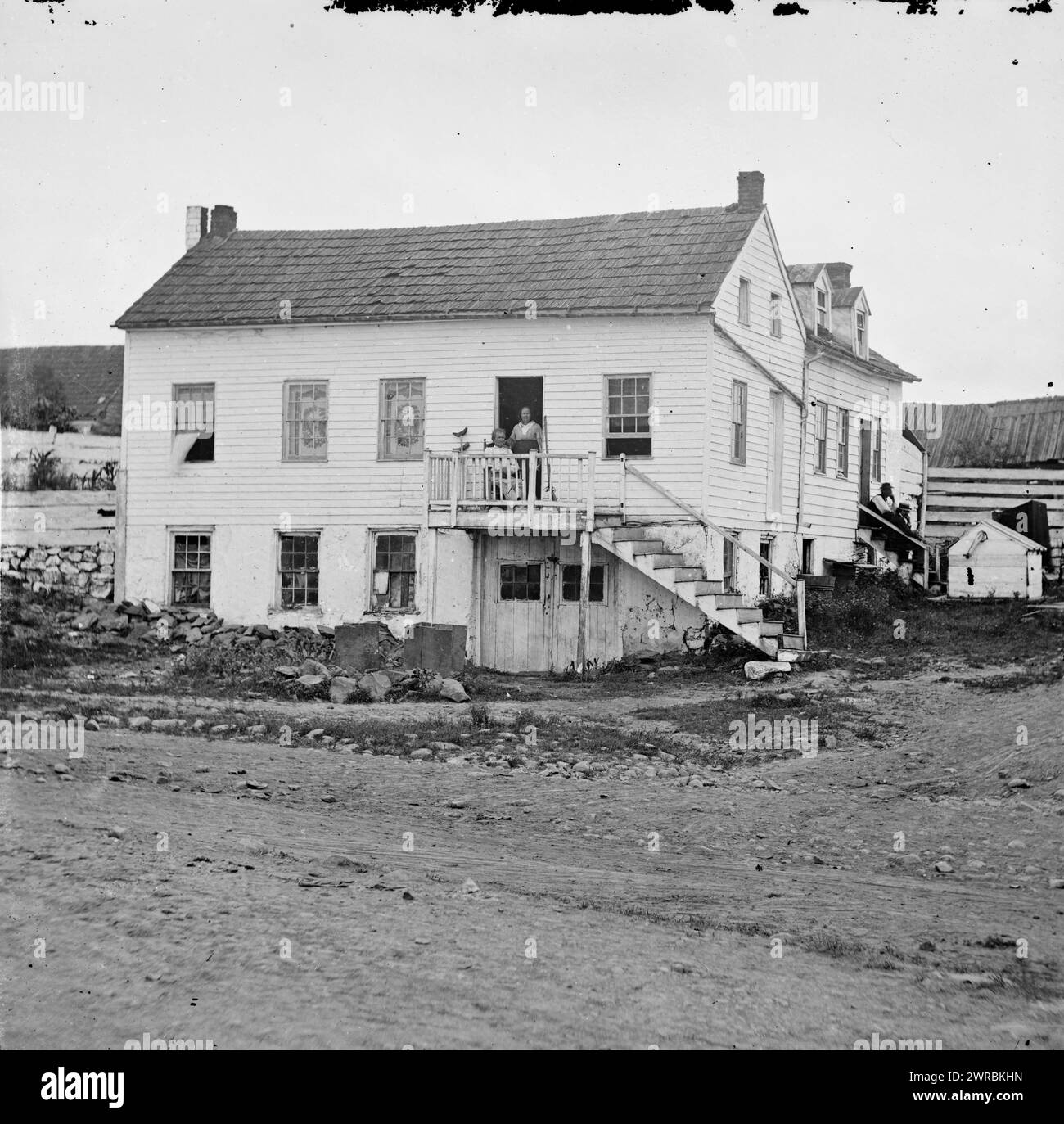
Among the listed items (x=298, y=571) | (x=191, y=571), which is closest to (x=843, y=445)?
(x=298, y=571)

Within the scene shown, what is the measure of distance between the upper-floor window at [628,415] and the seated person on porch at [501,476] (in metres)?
1.88

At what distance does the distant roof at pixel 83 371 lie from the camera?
143 feet

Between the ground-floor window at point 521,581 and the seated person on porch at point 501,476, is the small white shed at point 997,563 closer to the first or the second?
the ground-floor window at point 521,581

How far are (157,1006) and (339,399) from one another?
19419 mm

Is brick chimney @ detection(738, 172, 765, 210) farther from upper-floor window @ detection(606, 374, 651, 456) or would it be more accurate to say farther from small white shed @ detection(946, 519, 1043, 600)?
small white shed @ detection(946, 519, 1043, 600)

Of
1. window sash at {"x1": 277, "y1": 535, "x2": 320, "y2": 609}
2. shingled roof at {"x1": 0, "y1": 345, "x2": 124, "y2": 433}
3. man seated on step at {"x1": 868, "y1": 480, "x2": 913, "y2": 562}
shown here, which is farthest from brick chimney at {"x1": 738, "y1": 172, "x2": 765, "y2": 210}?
shingled roof at {"x1": 0, "y1": 345, "x2": 124, "y2": 433}

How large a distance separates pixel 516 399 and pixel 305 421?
3.91 metres

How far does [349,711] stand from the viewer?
18078 mm

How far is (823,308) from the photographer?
31.5 meters

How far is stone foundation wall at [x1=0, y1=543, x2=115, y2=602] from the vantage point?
27094 mm

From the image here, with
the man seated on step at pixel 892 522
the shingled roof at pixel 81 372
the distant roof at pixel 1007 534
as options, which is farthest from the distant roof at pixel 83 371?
the distant roof at pixel 1007 534

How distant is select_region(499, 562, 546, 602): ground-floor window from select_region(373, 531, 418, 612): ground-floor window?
1.63 meters

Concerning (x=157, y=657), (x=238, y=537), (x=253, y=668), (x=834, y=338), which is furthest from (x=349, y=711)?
(x=834, y=338)

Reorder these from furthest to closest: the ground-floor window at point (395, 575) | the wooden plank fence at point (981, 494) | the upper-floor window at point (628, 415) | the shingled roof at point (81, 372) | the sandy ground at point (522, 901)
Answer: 1. the shingled roof at point (81, 372)
2. the wooden plank fence at point (981, 494)
3. the ground-floor window at point (395, 575)
4. the upper-floor window at point (628, 415)
5. the sandy ground at point (522, 901)
